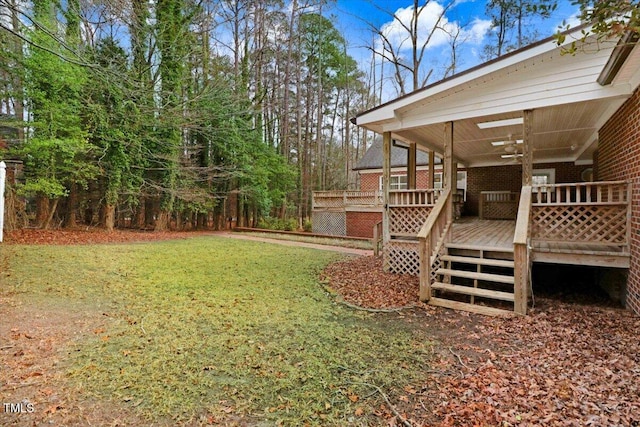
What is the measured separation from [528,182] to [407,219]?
2.42 metres

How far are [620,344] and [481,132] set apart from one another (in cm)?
616

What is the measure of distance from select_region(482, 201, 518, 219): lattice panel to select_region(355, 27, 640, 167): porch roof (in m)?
4.23

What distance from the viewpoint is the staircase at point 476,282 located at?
195 inches

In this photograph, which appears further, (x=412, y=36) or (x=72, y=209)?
(x=412, y=36)

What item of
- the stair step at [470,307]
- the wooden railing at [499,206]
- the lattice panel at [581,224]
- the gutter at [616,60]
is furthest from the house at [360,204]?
the gutter at [616,60]

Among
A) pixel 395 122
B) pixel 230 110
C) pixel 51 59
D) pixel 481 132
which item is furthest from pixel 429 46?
pixel 51 59

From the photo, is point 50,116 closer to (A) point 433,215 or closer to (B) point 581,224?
(A) point 433,215

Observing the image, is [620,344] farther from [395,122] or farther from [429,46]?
[429,46]

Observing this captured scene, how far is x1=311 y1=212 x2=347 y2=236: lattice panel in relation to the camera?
1706cm

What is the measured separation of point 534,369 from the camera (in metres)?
3.19

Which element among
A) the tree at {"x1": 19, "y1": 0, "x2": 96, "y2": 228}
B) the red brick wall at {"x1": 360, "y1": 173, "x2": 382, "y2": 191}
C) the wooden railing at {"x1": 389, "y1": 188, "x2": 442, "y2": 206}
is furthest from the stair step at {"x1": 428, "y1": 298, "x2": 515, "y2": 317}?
the red brick wall at {"x1": 360, "y1": 173, "x2": 382, "y2": 191}

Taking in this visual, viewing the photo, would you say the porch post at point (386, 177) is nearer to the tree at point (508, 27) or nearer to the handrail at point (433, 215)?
the handrail at point (433, 215)

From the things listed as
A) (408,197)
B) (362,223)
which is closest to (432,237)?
(408,197)

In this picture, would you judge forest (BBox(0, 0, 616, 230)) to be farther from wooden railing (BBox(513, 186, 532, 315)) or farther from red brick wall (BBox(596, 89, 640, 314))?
wooden railing (BBox(513, 186, 532, 315))
